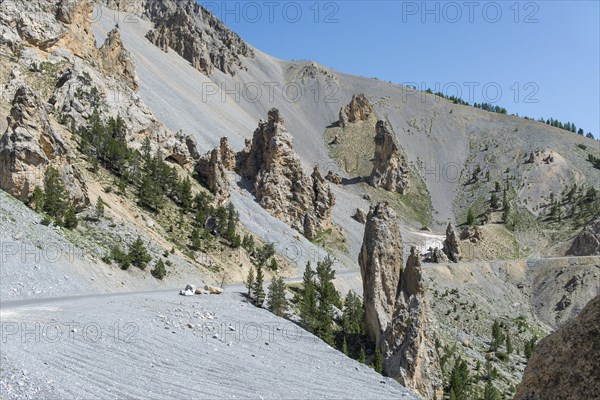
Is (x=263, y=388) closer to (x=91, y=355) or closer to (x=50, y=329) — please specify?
(x=91, y=355)

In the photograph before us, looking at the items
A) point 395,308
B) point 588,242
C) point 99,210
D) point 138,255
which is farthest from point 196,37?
point 395,308

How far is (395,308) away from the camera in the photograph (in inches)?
1265

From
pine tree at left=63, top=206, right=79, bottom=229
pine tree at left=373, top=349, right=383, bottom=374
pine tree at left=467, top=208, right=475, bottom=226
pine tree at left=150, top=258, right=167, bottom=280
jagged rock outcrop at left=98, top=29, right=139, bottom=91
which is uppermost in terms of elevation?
pine tree at left=467, top=208, right=475, bottom=226

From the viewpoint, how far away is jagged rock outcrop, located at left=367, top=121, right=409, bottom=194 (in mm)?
118188

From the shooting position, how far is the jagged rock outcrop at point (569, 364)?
4.33 metres

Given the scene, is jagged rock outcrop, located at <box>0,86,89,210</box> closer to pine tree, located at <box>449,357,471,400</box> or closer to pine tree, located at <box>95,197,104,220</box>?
pine tree, located at <box>95,197,104,220</box>

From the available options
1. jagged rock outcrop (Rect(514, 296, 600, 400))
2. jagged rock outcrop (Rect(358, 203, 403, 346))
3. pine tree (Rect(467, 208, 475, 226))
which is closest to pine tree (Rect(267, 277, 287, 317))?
jagged rock outcrop (Rect(358, 203, 403, 346))

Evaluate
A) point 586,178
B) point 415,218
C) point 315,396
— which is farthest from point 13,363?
point 586,178

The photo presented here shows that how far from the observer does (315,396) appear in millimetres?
20438

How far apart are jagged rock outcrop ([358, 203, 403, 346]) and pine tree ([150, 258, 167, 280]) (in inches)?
631

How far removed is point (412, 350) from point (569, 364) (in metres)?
26.5

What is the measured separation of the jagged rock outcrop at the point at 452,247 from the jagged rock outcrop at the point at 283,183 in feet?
68.3

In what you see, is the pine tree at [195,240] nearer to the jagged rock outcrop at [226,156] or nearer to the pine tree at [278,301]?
the pine tree at [278,301]

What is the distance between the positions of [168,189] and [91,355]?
127 ft
